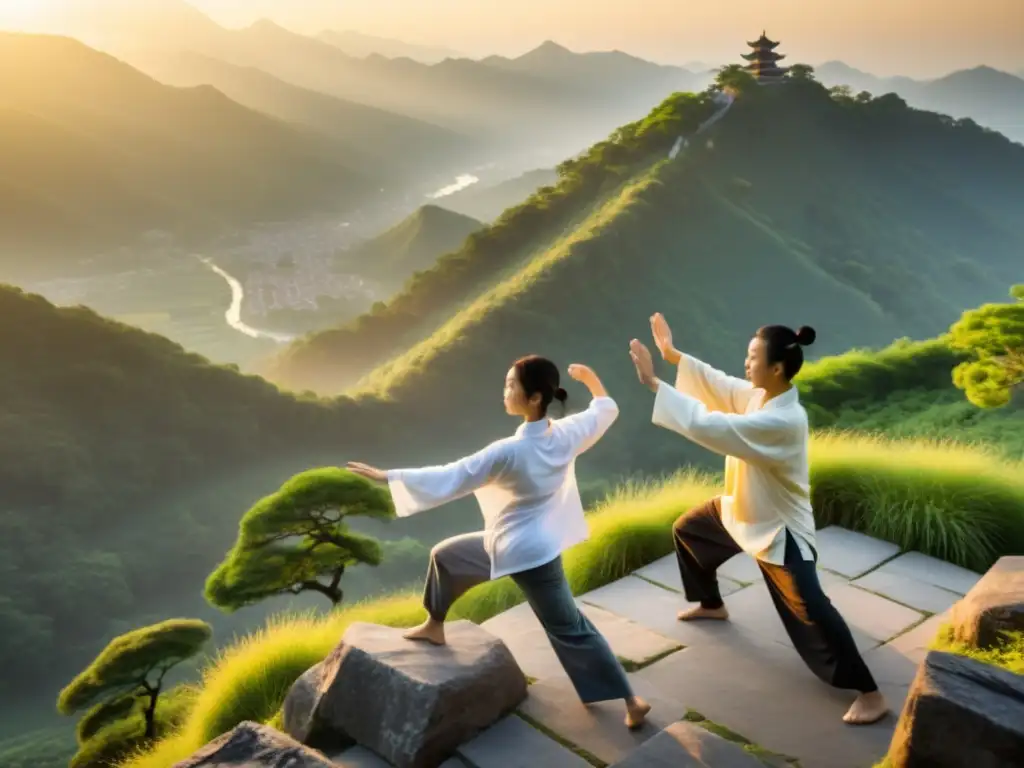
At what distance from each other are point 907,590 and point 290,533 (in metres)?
3.64

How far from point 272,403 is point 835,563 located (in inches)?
656

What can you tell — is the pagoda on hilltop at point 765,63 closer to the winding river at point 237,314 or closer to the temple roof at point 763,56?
the temple roof at point 763,56

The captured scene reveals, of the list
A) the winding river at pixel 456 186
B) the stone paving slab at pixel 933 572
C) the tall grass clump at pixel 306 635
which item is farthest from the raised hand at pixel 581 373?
the winding river at pixel 456 186

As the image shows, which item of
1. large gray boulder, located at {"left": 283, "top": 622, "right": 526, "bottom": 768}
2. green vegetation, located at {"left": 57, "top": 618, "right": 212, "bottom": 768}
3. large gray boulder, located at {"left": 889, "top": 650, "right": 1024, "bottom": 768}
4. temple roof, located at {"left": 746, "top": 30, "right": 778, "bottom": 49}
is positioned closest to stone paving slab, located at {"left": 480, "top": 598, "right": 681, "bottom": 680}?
large gray boulder, located at {"left": 283, "top": 622, "right": 526, "bottom": 768}

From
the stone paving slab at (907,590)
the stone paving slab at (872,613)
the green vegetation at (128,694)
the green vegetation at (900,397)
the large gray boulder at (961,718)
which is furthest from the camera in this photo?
the green vegetation at (900,397)

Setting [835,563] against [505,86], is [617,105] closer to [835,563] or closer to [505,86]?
[505,86]

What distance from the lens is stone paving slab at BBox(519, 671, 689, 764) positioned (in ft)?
6.73

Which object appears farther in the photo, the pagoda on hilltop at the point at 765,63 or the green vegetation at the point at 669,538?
the pagoda on hilltop at the point at 765,63

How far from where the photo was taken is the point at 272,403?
18.3m

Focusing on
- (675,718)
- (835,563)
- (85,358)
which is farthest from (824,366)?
(85,358)

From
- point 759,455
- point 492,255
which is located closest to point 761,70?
point 492,255

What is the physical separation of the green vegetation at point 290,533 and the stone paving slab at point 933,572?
311cm

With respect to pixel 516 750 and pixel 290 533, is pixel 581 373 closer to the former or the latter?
pixel 516 750

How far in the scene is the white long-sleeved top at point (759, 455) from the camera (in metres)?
2.12
